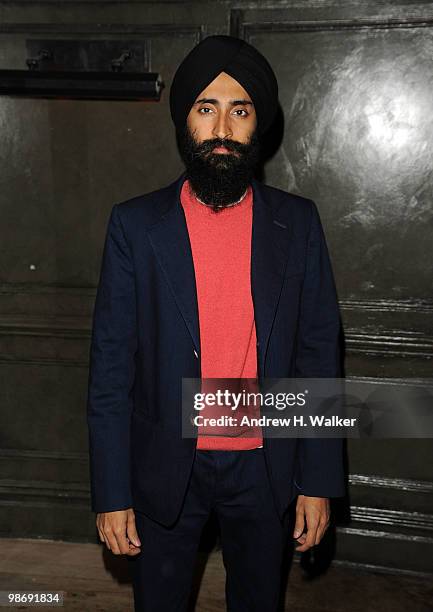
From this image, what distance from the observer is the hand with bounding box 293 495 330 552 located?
84.0 inches

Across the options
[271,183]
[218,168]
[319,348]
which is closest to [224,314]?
[319,348]

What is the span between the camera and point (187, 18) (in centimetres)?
298

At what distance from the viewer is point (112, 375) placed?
2.00 m

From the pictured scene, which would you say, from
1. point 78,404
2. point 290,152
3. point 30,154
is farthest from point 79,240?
point 290,152

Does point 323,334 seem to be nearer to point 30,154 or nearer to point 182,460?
point 182,460

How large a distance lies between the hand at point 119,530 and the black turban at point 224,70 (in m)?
1.35

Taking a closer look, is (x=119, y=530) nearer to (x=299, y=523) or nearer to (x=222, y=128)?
(x=299, y=523)

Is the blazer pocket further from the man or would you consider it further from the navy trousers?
the navy trousers

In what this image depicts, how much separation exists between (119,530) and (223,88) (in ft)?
4.95

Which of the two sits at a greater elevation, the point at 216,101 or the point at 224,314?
the point at 216,101

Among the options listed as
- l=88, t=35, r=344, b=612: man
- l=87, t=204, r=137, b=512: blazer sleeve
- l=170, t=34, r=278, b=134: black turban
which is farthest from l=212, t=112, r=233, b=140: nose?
l=87, t=204, r=137, b=512: blazer sleeve

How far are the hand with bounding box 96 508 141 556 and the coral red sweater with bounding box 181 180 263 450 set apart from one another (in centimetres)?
35

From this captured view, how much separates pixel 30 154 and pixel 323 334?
1.93m

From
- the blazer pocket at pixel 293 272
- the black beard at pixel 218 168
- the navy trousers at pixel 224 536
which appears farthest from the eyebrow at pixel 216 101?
the navy trousers at pixel 224 536
